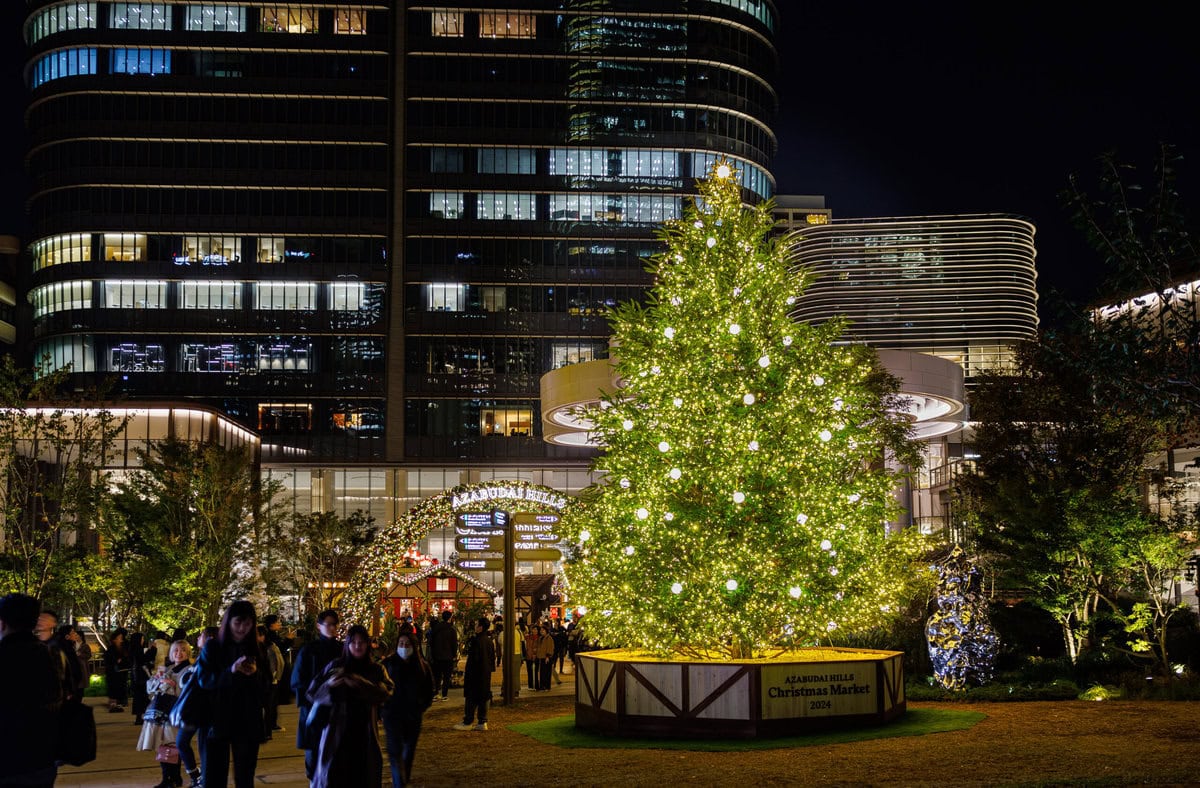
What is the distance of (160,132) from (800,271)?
6616 cm

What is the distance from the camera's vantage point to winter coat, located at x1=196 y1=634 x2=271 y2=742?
8664 mm

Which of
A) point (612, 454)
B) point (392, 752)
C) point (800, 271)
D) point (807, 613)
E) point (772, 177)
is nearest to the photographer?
point (392, 752)

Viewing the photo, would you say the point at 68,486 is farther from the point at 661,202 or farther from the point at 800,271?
the point at 661,202

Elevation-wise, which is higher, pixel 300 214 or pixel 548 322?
pixel 300 214

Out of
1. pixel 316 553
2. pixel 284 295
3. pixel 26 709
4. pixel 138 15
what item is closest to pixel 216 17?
pixel 138 15

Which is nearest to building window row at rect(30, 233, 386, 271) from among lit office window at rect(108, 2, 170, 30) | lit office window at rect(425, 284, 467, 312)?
lit office window at rect(425, 284, 467, 312)

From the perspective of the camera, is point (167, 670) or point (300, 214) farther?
point (300, 214)

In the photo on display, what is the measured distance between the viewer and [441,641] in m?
21.4

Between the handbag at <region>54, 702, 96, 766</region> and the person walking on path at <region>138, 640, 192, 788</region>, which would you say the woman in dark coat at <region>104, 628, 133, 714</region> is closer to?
the person walking on path at <region>138, 640, 192, 788</region>

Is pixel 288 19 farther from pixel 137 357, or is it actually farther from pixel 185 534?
pixel 185 534

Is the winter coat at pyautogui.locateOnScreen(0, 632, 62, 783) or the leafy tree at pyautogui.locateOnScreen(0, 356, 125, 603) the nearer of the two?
the winter coat at pyautogui.locateOnScreen(0, 632, 62, 783)

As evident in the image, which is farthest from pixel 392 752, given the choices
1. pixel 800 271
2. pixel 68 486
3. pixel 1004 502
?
pixel 68 486

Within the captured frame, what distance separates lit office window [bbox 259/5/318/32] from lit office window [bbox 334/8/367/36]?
1426 mm

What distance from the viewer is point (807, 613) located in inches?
642
